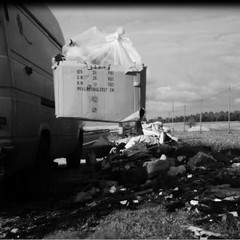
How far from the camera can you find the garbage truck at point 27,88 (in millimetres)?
5078

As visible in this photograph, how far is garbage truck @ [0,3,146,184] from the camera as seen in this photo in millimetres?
5078

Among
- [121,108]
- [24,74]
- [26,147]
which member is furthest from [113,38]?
[26,147]

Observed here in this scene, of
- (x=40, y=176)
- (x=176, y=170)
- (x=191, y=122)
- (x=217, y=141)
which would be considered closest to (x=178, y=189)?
(x=176, y=170)

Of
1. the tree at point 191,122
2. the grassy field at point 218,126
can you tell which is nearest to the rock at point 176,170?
the grassy field at point 218,126

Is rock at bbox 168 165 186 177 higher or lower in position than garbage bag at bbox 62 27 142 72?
lower

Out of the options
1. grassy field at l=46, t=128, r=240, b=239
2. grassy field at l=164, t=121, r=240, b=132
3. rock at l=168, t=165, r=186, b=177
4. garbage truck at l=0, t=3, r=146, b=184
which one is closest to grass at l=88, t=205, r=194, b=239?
grassy field at l=46, t=128, r=240, b=239

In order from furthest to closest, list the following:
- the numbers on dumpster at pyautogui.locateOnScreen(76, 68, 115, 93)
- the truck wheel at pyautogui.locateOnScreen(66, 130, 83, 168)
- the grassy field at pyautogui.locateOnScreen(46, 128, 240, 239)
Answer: the truck wheel at pyautogui.locateOnScreen(66, 130, 83, 168), the numbers on dumpster at pyautogui.locateOnScreen(76, 68, 115, 93), the grassy field at pyautogui.locateOnScreen(46, 128, 240, 239)

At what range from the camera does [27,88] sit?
5.60 metres

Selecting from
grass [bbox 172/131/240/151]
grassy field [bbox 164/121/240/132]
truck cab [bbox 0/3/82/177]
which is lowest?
grassy field [bbox 164/121/240/132]

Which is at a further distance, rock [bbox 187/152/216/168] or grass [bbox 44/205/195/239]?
rock [bbox 187/152/216/168]

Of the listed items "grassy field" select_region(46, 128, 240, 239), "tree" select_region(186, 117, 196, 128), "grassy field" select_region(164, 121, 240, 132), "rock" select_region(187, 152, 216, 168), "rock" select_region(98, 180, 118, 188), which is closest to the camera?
"grassy field" select_region(46, 128, 240, 239)

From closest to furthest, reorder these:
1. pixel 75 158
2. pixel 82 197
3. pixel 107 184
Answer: pixel 82 197 → pixel 107 184 → pixel 75 158

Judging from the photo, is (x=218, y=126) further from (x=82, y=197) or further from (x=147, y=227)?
(x=147, y=227)

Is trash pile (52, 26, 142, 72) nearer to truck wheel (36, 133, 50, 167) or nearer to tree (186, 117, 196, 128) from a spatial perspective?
truck wheel (36, 133, 50, 167)
